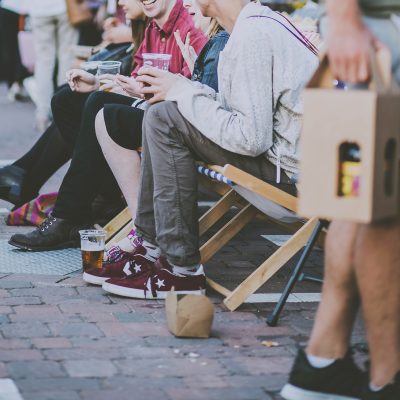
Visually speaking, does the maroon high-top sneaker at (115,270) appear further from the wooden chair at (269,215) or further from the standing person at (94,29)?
the standing person at (94,29)

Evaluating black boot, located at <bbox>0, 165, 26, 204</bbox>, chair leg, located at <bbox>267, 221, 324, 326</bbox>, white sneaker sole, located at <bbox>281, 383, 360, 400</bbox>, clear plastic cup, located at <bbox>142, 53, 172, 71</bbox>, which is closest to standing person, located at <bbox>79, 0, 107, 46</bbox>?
black boot, located at <bbox>0, 165, 26, 204</bbox>

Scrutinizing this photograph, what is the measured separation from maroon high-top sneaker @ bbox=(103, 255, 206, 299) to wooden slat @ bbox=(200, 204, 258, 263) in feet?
1.05

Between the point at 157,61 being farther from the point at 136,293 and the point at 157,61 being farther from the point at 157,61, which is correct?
the point at 136,293

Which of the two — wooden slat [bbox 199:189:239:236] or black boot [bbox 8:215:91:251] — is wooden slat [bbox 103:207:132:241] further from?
wooden slat [bbox 199:189:239:236]

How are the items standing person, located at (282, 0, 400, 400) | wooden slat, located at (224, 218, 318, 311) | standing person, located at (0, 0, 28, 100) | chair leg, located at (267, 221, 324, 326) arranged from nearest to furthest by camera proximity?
standing person, located at (282, 0, 400, 400) < chair leg, located at (267, 221, 324, 326) < wooden slat, located at (224, 218, 318, 311) < standing person, located at (0, 0, 28, 100)

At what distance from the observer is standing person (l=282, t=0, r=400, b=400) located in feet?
10.1

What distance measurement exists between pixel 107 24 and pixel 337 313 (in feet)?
15.0

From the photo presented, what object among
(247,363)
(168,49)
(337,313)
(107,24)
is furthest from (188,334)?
(107,24)

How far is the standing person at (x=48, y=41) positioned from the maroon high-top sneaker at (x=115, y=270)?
20.2 feet

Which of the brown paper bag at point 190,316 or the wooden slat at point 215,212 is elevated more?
the wooden slat at point 215,212

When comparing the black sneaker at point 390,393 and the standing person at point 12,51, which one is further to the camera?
the standing person at point 12,51

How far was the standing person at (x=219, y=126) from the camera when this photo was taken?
4461 millimetres

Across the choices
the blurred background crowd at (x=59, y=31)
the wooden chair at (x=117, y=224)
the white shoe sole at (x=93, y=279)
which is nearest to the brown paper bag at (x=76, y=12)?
the blurred background crowd at (x=59, y=31)

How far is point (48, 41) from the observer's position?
11203 mm
